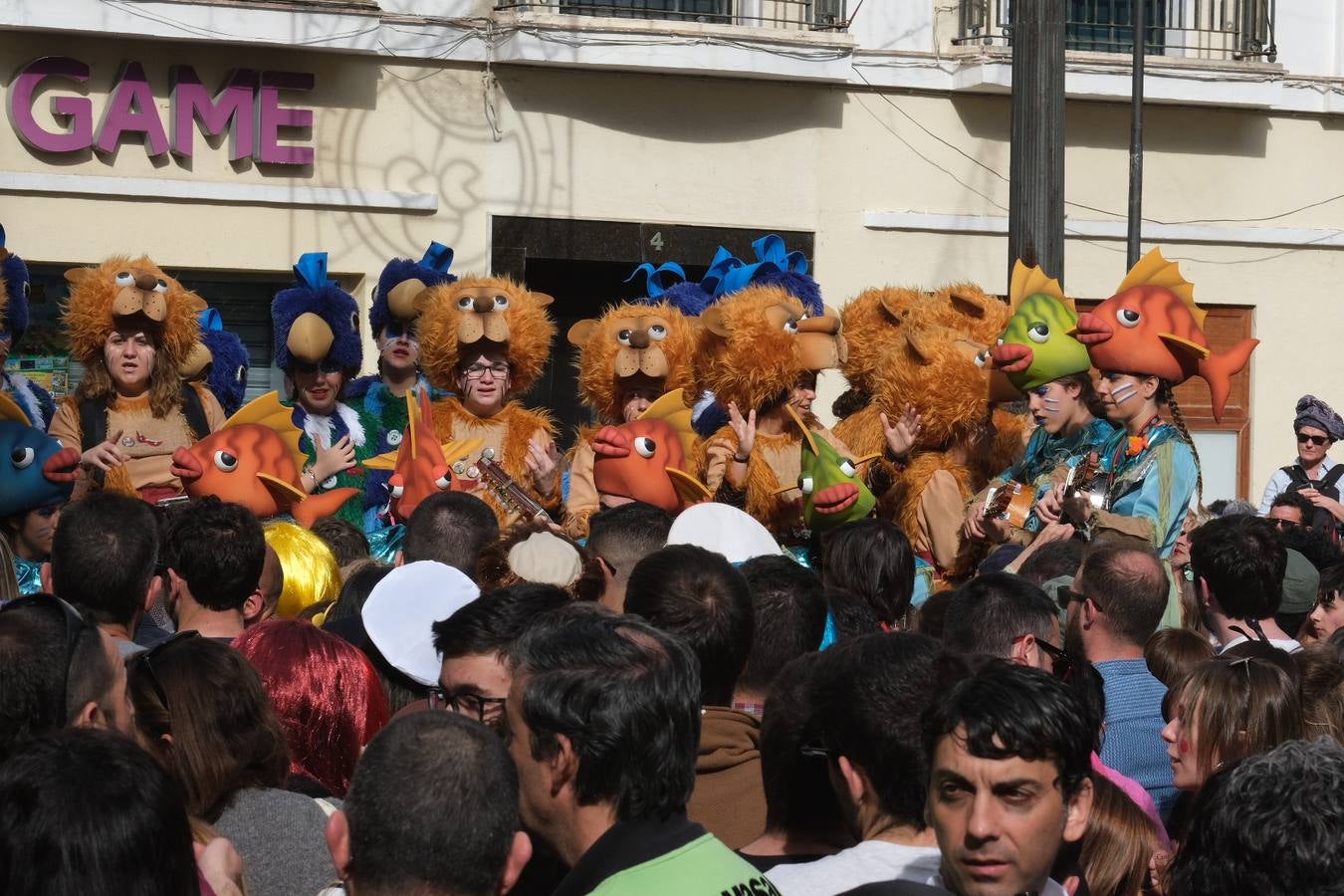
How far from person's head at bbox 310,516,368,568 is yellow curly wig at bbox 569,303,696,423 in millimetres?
1707

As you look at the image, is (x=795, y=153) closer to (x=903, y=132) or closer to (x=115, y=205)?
(x=903, y=132)

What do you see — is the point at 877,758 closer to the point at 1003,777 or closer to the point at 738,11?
the point at 1003,777

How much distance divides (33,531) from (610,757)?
450 cm

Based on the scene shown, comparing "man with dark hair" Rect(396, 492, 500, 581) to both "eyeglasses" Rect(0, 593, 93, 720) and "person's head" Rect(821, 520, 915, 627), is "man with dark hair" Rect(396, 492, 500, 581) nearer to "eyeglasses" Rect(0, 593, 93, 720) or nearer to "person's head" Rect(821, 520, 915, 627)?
"person's head" Rect(821, 520, 915, 627)

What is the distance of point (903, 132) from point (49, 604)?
10.9 m

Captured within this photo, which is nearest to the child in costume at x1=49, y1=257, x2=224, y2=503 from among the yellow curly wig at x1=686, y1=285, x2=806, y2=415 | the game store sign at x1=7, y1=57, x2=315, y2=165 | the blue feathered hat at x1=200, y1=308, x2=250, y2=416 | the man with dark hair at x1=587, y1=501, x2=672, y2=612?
the blue feathered hat at x1=200, y1=308, x2=250, y2=416

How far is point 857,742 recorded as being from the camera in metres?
2.74

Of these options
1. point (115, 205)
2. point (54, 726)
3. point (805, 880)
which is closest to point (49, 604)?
point (54, 726)

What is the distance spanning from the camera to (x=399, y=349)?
866cm

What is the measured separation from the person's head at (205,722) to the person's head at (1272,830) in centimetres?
160

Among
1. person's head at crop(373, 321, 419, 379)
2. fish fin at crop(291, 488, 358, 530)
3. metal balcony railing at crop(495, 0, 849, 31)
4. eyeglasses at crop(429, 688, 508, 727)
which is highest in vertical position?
metal balcony railing at crop(495, 0, 849, 31)

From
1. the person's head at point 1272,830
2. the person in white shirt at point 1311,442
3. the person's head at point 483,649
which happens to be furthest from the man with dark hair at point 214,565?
the person in white shirt at point 1311,442

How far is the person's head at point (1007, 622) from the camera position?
12.8 feet

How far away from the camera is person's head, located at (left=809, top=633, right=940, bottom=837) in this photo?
2707mm
